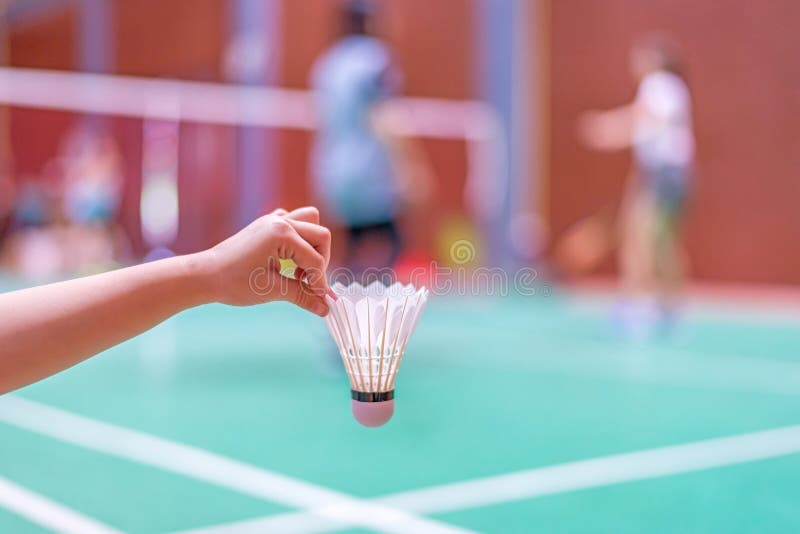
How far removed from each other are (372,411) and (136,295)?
0.32m

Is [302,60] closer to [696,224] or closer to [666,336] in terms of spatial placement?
[696,224]

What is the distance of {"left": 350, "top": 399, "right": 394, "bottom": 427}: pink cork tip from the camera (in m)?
1.17

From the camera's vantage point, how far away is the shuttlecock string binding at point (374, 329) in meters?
1.16

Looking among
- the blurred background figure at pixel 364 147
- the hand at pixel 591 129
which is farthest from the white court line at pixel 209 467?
the hand at pixel 591 129

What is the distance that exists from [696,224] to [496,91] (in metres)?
2.42

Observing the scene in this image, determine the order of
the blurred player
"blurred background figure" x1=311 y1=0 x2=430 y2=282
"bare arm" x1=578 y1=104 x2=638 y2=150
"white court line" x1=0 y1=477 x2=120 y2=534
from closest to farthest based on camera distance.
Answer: "white court line" x1=0 y1=477 x2=120 y2=534 → "blurred background figure" x1=311 y1=0 x2=430 y2=282 → the blurred player → "bare arm" x1=578 y1=104 x2=638 y2=150

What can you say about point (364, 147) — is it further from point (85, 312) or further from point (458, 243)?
point (458, 243)

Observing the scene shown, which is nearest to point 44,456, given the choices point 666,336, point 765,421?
point 765,421

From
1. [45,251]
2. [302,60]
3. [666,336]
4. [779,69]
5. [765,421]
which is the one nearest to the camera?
[765,421]

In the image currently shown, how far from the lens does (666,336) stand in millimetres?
5387

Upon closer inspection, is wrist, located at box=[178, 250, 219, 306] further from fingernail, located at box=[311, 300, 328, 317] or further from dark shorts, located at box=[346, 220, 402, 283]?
dark shorts, located at box=[346, 220, 402, 283]

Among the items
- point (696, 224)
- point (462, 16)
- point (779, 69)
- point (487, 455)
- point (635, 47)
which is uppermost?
point (462, 16)

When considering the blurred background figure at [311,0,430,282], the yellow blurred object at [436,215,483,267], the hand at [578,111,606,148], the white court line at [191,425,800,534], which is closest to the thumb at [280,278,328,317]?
the white court line at [191,425,800,534]

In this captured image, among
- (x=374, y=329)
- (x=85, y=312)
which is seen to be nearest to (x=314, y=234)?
(x=374, y=329)
